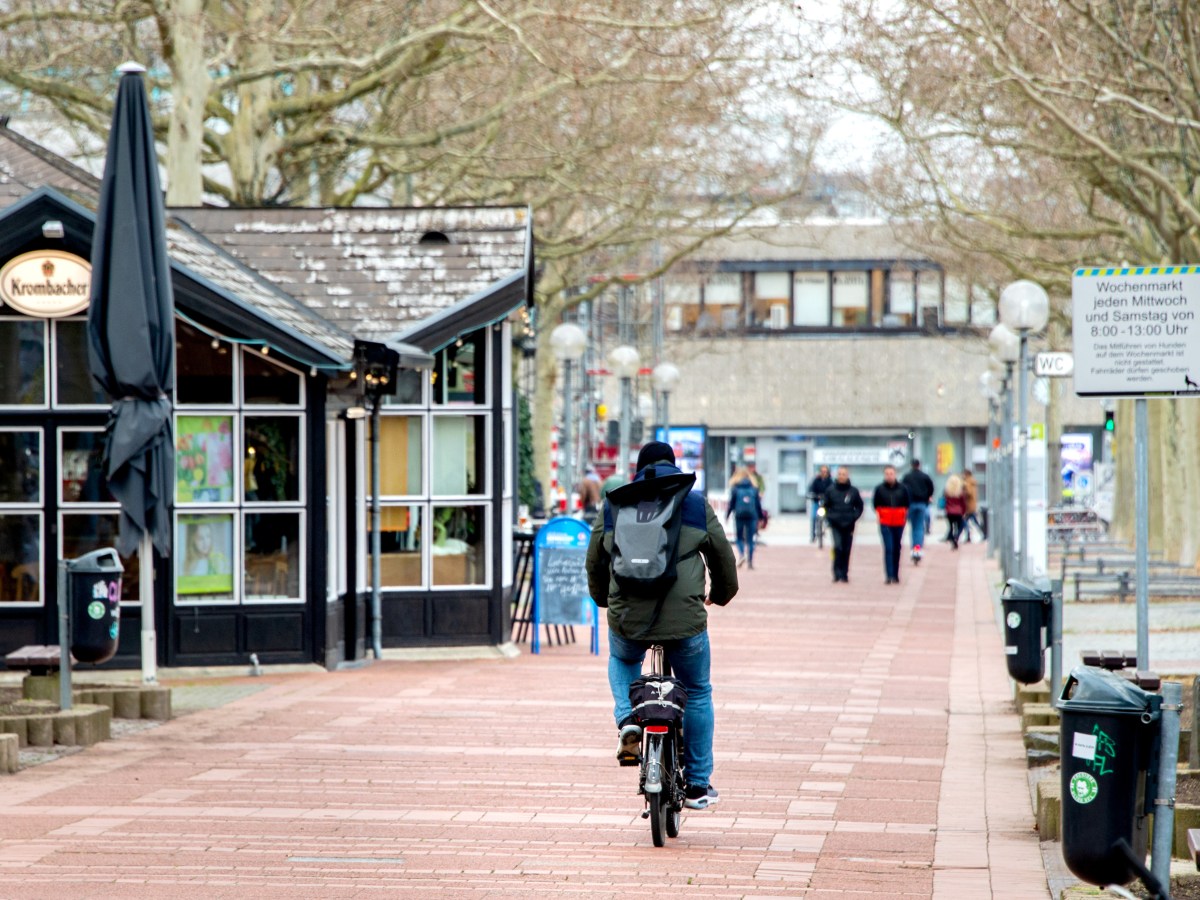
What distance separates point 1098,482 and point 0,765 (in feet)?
161

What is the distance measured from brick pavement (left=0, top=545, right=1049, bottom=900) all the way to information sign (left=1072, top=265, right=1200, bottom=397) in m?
2.04

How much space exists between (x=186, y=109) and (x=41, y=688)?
10403 mm

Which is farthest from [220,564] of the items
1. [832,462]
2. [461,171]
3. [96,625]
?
[832,462]

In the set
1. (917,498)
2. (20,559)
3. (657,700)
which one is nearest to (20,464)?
(20,559)

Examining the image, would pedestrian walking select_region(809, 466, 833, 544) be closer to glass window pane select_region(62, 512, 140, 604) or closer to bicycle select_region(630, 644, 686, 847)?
glass window pane select_region(62, 512, 140, 604)

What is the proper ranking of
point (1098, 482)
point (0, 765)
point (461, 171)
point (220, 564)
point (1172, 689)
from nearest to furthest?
point (1172, 689)
point (0, 765)
point (220, 564)
point (461, 171)
point (1098, 482)

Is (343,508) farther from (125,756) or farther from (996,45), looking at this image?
(996,45)

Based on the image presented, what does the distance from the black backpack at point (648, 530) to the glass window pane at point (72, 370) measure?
7684 mm

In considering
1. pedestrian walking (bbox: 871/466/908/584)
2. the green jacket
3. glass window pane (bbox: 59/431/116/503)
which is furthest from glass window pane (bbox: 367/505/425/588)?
pedestrian walking (bbox: 871/466/908/584)

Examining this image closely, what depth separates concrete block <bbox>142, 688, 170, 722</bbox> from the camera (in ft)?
40.7

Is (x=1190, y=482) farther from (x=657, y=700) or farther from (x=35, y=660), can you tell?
(x=657, y=700)

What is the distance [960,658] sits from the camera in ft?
57.1

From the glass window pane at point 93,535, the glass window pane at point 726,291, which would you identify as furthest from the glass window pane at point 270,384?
the glass window pane at point 726,291

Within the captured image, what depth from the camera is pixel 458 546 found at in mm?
16844
